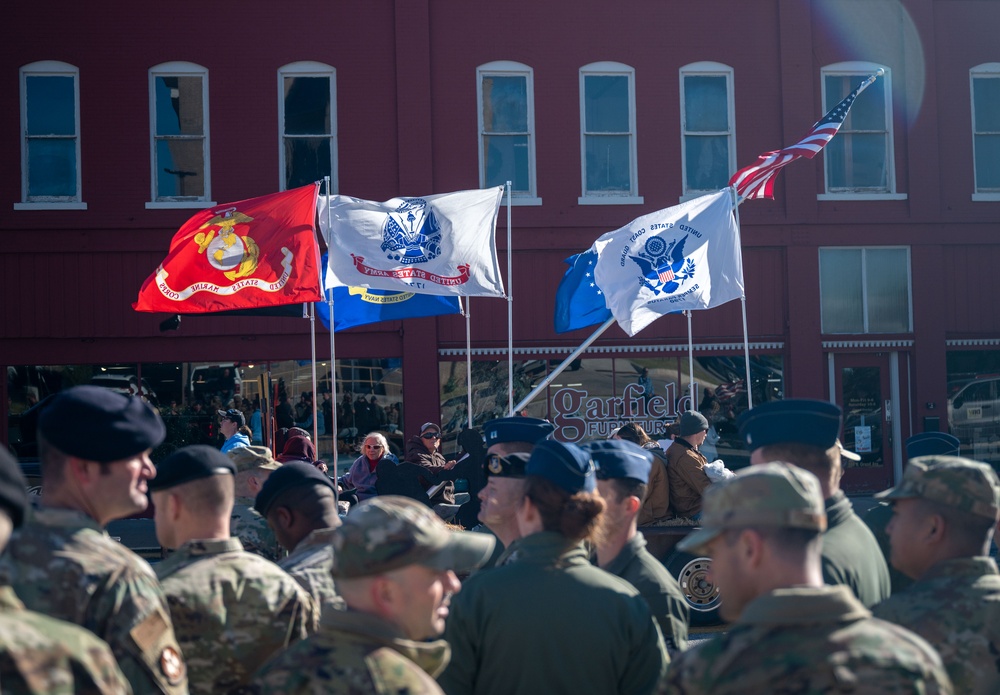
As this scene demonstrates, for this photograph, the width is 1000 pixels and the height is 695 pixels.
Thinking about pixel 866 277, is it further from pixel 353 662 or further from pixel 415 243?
pixel 353 662

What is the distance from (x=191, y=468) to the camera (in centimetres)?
390

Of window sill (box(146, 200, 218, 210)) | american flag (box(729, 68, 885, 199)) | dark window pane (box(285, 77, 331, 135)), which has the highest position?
dark window pane (box(285, 77, 331, 135))

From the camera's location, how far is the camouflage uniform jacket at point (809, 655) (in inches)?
103

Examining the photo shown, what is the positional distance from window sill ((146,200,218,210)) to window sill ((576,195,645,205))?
20.6ft

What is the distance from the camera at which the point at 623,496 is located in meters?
4.56

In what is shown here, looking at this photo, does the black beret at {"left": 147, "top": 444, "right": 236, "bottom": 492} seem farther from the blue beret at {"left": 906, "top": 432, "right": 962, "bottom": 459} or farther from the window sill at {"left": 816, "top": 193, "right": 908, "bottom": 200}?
the window sill at {"left": 816, "top": 193, "right": 908, "bottom": 200}

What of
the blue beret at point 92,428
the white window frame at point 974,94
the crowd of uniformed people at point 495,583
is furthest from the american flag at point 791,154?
the blue beret at point 92,428

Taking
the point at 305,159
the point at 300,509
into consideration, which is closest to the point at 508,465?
the point at 300,509

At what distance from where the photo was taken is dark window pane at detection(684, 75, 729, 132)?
19.4 meters

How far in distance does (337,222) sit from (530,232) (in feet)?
25.1

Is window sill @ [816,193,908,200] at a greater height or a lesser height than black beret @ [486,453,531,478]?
greater

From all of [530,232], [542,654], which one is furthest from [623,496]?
[530,232]

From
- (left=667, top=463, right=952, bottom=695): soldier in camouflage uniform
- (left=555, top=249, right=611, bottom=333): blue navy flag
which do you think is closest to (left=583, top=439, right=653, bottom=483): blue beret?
(left=667, top=463, right=952, bottom=695): soldier in camouflage uniform

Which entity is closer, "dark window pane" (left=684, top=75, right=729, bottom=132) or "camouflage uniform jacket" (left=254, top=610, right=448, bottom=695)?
"camouflage uniform jacket" (left=254, top=610, right=448, bottom=695)
